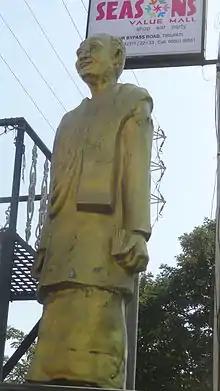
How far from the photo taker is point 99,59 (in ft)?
10.9

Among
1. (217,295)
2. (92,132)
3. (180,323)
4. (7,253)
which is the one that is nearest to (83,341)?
(92,132)

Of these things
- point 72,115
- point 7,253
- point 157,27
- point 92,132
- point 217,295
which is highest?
point 157,27

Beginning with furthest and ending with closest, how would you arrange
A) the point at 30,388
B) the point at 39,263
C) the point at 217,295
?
the point at 217,295
the point at 39,263
the point at 30,388

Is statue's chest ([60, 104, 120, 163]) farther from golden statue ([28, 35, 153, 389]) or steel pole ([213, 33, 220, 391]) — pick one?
steel pole ([213, 33, 220, 391])

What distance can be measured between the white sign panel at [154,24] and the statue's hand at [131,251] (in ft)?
15.3

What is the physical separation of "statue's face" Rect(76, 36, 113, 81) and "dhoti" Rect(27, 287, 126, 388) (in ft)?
3.25

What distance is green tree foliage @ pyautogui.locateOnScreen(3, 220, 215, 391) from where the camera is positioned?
1269 cm

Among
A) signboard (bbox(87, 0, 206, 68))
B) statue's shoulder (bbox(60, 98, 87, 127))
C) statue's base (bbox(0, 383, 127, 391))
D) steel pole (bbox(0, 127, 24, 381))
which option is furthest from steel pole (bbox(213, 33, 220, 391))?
statue's base (bbox(0, 383, 127, 391))

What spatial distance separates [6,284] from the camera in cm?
742

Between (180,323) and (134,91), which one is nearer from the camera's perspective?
(134,91)

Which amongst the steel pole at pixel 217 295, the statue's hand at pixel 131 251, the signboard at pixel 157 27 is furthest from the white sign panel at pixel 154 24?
the statue's hand at pixel 131 251

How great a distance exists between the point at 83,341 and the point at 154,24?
5318 millimetres

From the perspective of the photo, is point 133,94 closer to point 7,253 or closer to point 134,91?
point 134,91

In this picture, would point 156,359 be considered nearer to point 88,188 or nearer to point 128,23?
point 128,23
